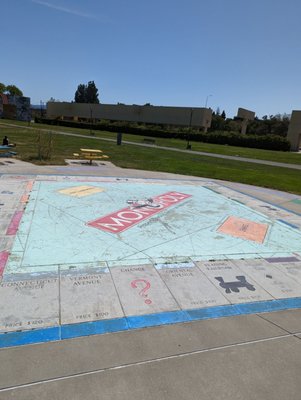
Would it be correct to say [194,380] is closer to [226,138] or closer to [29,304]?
[29,304]

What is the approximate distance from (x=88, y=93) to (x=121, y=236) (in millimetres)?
138253

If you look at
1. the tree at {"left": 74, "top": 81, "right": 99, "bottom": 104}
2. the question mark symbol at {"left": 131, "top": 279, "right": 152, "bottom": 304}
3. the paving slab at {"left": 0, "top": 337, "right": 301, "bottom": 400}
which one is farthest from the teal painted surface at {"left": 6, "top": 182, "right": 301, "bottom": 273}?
the tree at {"left": 74, "top": 81, "right": 99, "bottom": 104}

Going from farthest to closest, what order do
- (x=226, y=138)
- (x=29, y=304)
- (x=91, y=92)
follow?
1. (x=91, y=92)
2. (x=226, y=138)
3. (x=29, y=304)

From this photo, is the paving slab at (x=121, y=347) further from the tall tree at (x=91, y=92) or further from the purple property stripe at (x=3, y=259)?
the tall tree at (x=91, y=92)

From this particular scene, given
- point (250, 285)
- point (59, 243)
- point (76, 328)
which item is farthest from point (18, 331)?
point (250, 285)

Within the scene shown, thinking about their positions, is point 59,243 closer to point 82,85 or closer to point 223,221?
point 223,221

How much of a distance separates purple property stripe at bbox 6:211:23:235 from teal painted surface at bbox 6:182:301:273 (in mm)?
107

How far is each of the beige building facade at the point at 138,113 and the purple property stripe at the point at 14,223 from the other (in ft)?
189

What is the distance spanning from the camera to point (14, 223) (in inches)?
267

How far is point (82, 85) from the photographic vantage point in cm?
13788

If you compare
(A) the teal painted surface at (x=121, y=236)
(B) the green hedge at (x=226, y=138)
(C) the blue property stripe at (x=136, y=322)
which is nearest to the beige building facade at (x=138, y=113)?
(B) the green hedge at (x=226, y=138)

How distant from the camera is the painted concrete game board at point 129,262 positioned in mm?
3979

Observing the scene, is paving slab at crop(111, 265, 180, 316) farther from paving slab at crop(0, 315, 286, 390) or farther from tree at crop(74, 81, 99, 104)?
tree at crop(74, 81, 99, 104)

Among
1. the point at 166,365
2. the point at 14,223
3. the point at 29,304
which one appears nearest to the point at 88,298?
the point at 29,304
